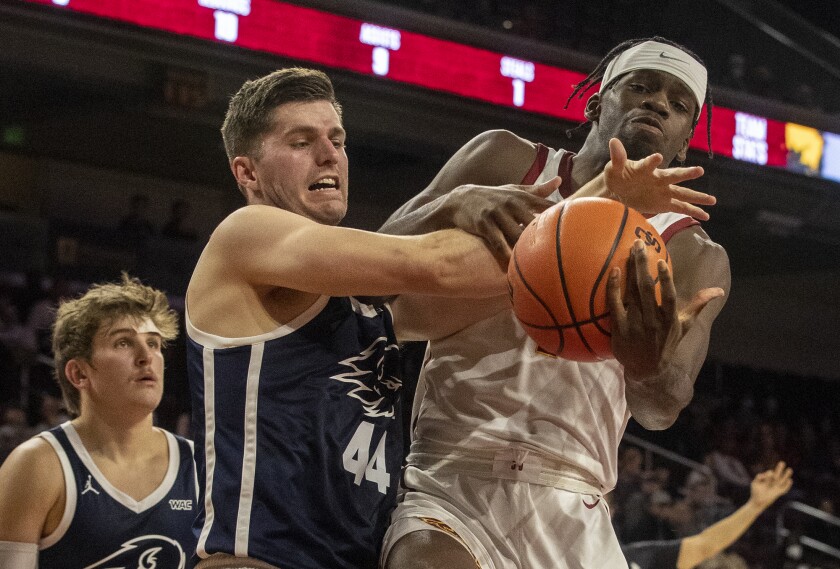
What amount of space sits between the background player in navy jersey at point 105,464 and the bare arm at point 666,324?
167cm

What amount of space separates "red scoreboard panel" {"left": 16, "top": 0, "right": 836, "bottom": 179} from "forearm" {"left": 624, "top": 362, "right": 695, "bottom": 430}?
20.3ft

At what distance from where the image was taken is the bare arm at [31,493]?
331cm

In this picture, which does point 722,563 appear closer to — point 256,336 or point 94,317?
point 94,317

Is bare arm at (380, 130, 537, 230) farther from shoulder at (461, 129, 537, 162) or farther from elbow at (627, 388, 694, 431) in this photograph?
elbow at (627, 388, 694, 431)

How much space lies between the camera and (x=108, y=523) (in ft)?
11.4

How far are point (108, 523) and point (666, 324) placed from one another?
6.96 feet

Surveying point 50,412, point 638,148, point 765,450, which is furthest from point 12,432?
point 765,450

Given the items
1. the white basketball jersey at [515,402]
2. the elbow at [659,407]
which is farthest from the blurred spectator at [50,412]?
the elbow at [659,407]

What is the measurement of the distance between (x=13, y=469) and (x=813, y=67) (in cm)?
1173

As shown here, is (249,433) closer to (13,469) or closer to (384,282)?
(384,282)

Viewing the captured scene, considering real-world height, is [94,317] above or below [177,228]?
below

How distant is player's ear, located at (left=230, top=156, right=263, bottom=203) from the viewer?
8.45 feet

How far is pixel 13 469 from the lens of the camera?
3.40 meters

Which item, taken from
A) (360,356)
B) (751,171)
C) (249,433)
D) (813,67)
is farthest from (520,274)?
(813,67)
